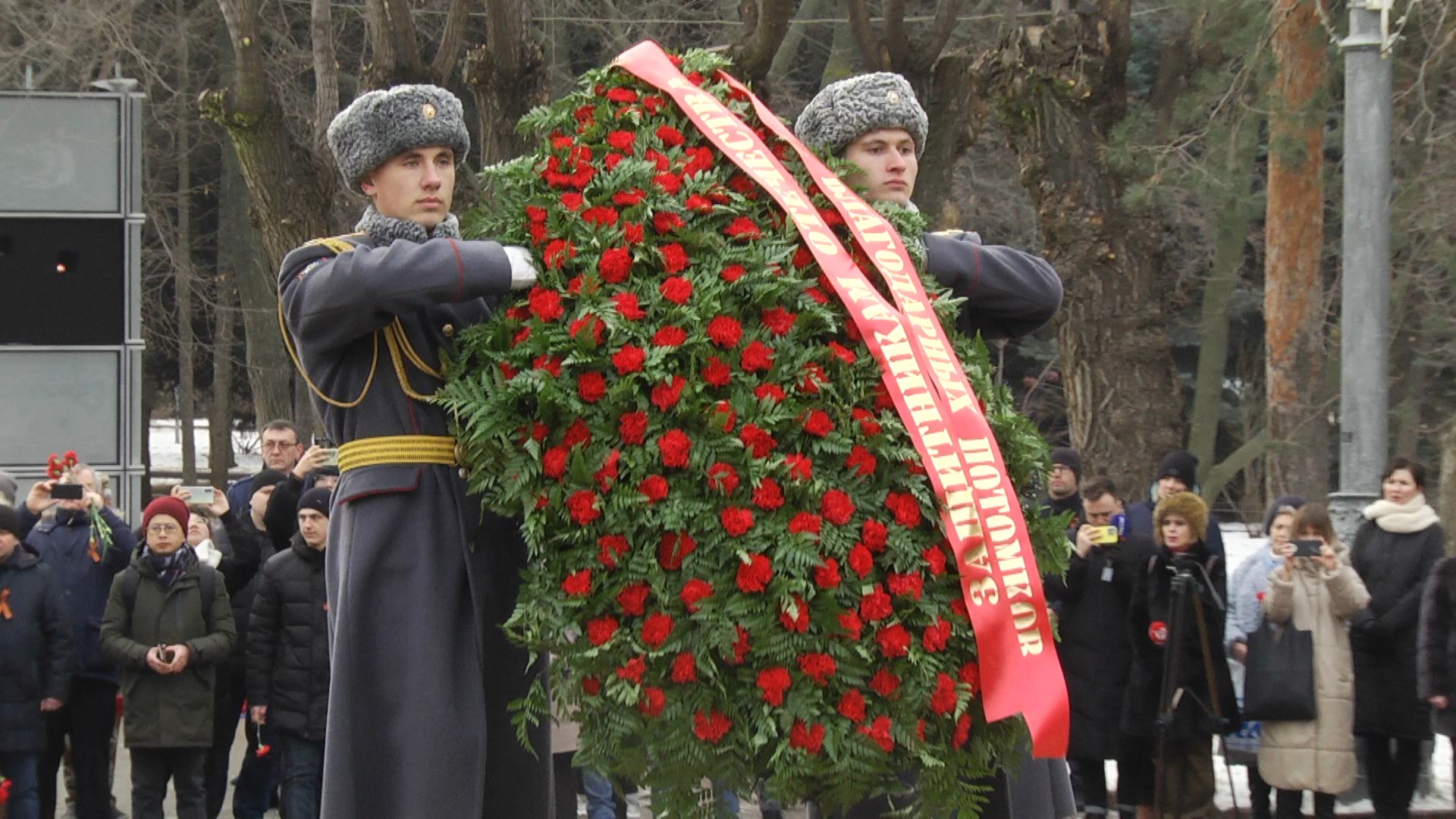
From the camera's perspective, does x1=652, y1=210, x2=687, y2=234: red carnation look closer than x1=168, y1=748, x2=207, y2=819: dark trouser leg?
Yes

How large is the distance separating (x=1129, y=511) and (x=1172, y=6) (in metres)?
7.91

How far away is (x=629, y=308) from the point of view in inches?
163

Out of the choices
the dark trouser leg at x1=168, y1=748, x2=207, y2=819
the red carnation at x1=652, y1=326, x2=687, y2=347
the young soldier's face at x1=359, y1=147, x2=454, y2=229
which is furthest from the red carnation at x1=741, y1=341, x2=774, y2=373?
the dark trouser leg at x1=168, y1=748, x2=207, y2=819

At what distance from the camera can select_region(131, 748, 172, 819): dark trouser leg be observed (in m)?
8.66

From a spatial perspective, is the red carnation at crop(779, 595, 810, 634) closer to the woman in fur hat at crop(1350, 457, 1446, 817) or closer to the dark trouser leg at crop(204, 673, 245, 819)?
the woman in fur hat at crop(1350, 457, 1446, 817)

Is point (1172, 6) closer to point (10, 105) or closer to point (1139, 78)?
point (1139, 78)

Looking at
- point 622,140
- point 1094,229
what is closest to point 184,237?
point 1094,229

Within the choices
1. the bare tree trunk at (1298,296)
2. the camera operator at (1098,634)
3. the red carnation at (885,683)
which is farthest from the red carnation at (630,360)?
the bare tree trunk at (1298,296)

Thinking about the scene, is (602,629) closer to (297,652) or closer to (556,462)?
(556,462)

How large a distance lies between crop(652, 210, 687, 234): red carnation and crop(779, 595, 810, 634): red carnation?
0.88m

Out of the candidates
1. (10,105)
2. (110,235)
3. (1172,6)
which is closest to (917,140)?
(110,235)

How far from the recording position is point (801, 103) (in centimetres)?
2141

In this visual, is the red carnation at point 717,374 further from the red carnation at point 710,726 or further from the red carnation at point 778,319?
the red carnation at point 710,726

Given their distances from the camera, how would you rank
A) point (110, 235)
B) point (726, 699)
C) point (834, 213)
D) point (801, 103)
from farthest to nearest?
1. point (801, 103)
2. point (110, 235)
3. point (834, 213)
4. point (726, 699)
